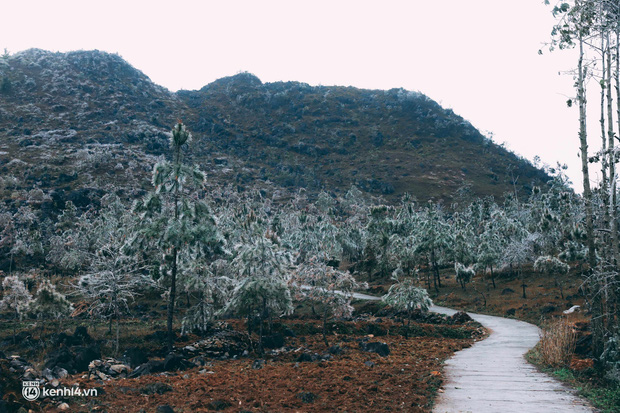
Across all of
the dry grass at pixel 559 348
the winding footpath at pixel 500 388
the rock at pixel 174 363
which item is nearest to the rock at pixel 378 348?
the winding footpath at pixel 500 388

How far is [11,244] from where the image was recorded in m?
73.2

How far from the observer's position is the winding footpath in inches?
401

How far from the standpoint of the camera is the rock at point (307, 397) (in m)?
11.4

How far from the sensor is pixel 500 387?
12.3 metres

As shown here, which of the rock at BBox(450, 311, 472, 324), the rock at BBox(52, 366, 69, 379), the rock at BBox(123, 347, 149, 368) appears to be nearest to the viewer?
the rock at BBox(52, 366, 69, 379)

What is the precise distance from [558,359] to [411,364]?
5697 millimetres

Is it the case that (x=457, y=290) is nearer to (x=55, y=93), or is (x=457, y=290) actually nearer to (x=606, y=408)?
(x=606, y=408)

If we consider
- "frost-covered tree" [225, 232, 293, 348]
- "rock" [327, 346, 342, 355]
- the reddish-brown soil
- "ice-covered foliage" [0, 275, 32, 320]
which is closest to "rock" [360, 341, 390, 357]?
the reddish-brown soil

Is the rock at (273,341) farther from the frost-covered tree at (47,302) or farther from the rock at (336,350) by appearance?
the frost-covered tree at (47,302)

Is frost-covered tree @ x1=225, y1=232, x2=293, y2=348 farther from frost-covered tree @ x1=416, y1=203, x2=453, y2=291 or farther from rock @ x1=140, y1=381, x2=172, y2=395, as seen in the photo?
frost-covered tree @ x1=416, y1=203, x2=453, y2=291

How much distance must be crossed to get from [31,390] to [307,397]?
7.86 meters

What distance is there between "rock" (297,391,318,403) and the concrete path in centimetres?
356

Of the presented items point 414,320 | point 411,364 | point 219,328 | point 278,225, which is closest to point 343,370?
point 411,364

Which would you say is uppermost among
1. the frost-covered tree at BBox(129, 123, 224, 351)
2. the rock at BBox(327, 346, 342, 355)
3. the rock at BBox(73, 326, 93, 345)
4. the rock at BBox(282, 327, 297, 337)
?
the frost-covered tree at BBox(129, 123, 224, 351)
